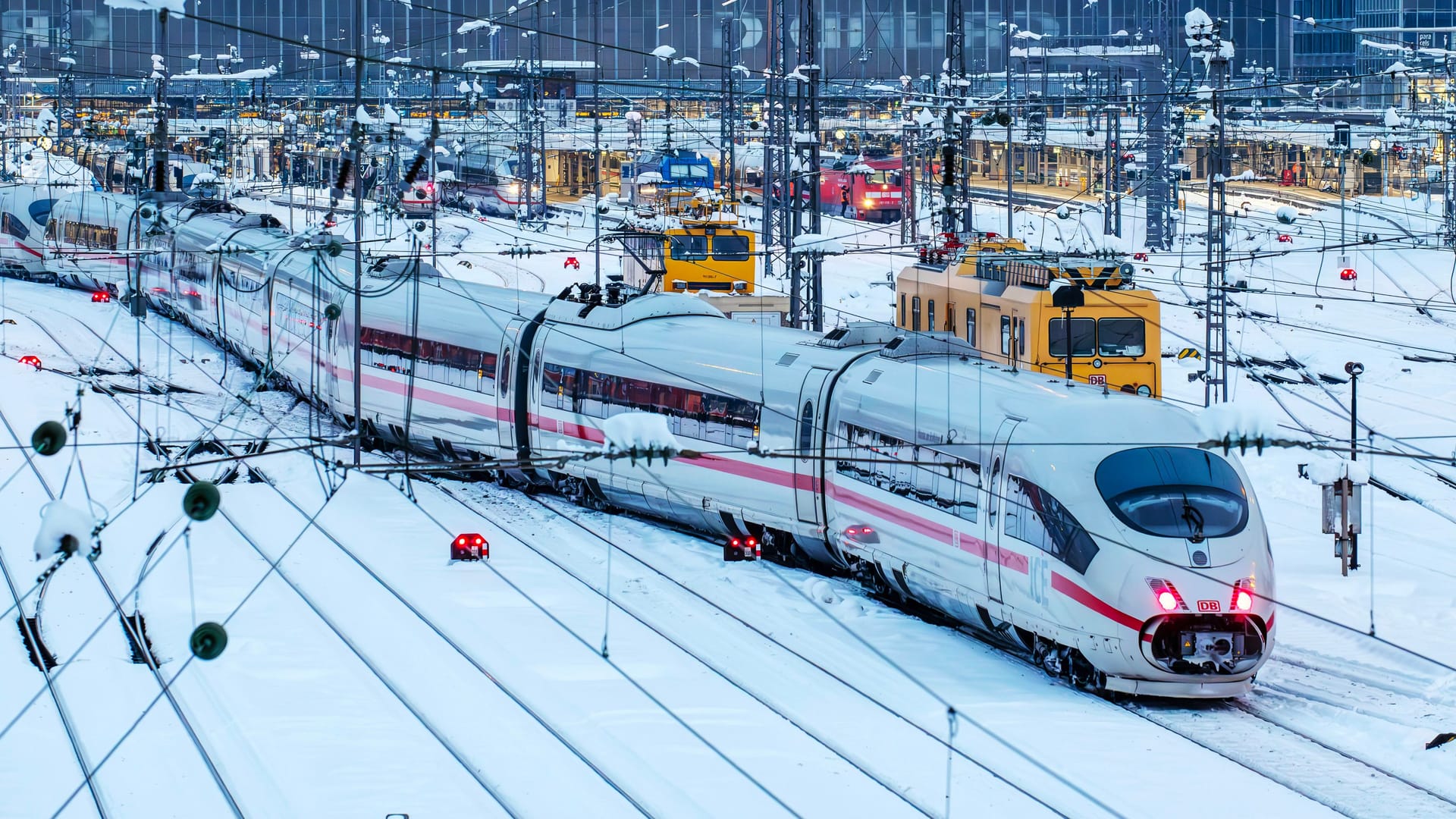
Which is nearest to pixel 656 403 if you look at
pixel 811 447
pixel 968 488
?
pixel 811 447

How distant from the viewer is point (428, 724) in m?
17.4

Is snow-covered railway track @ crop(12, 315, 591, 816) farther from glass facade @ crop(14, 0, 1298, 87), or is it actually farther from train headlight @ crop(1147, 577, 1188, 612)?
glass facade @ crop(14, 0, 1298, 87)

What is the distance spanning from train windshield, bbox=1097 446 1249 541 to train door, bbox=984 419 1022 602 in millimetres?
1323

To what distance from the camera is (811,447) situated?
22.9 m

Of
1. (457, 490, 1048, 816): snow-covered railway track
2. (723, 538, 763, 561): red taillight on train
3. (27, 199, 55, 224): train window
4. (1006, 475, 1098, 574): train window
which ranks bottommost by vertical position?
(457, 490, 1048, 816): snow-covered railway track

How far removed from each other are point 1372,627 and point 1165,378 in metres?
20.8

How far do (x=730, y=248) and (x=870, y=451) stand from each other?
94.9ft

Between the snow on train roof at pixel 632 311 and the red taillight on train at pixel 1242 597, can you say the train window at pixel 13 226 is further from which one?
the red taillight on train at pixel 1242 597

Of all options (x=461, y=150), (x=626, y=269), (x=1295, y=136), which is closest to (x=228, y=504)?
(x=626, y=269)

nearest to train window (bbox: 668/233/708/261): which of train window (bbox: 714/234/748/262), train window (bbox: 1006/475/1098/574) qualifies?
train window (bbox: 714/234/748/262)

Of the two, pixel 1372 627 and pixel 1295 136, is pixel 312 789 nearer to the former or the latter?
pixel 1372 627

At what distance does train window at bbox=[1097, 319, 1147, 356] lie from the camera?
30484 mm

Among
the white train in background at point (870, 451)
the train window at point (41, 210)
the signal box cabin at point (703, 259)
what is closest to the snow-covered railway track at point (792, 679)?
the white train in background at point (870, 451)

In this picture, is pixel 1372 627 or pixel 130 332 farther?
pixel 130 332
